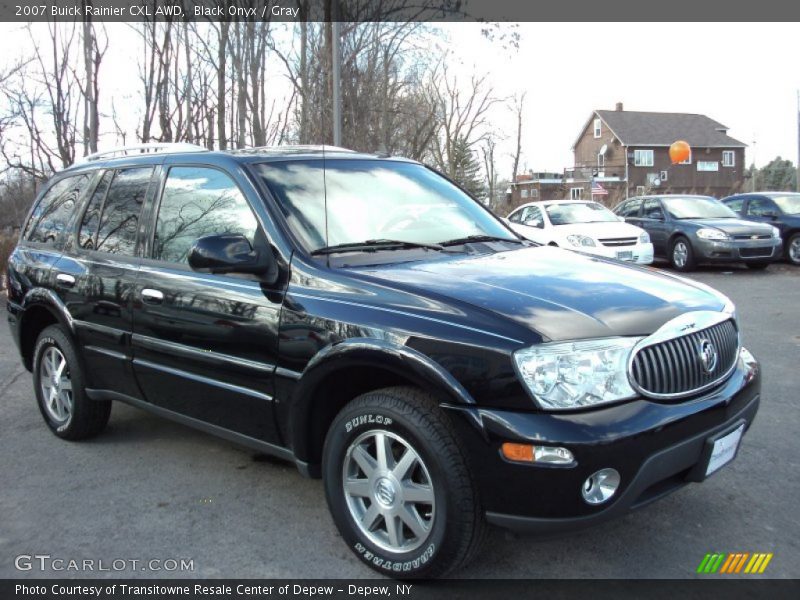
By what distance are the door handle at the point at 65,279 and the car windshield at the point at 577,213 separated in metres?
10.7

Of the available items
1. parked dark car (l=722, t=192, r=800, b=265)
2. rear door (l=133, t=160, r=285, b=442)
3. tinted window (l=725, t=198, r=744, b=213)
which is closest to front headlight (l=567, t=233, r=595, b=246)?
parked dark car (l=722, t=192, r=800, b=265)

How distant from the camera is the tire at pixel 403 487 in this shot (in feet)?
8.84

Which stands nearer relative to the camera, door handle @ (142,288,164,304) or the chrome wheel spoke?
the chrome wheel spoke

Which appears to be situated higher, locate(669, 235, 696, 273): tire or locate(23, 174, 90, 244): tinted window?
locate(23, 174, 90, 244): tinted window

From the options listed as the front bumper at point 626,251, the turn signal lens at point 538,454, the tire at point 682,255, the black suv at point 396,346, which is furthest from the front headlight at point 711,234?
the turn signal lens at point 538,454

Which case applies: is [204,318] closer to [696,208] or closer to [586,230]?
[586,230]

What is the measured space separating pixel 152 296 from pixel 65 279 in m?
1.08

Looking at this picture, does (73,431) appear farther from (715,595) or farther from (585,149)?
(585,149)

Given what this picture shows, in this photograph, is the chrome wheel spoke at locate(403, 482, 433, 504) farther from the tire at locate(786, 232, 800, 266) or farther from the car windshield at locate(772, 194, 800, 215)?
the car windshield at locate(772, 194, 800, 215)

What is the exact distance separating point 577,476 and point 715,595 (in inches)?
35.7

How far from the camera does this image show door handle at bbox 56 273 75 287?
181 inches

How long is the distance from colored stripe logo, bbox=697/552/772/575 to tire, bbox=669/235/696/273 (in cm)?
1246

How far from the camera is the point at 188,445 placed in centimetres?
476

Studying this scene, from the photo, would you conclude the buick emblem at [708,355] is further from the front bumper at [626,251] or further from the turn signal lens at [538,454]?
the front bumper at [626,251]
